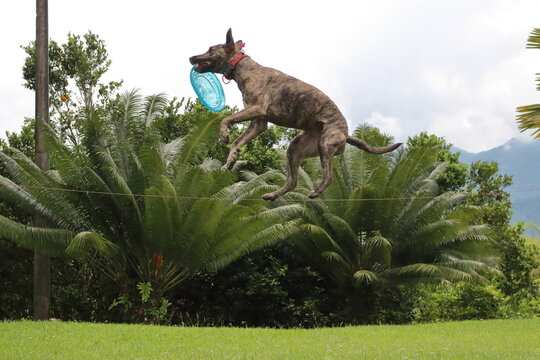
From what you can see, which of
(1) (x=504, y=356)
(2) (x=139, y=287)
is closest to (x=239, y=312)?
(2) (x=139, y=287)

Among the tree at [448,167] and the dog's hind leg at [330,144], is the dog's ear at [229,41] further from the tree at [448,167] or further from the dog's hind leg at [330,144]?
the tree at [448,167]

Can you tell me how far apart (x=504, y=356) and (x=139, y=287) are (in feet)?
23.1

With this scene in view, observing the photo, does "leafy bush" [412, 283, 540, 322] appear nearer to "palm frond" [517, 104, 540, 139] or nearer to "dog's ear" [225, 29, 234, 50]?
"palm frond" [517, 104, 540, 139]

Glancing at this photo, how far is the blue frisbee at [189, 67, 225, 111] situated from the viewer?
4.32m

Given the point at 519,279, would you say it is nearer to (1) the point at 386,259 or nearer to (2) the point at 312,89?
(1) the point at 386,259

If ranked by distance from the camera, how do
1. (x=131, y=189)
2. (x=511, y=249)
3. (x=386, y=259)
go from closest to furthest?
1. (x=131, y=189)
2. (x=386, y=259)
3. (x=511, y=249)

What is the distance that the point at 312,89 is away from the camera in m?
3.80

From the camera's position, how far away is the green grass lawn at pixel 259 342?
9383mm

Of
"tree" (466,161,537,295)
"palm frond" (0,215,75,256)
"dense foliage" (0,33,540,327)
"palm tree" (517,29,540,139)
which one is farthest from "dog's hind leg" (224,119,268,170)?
"tree" (466,161,537,295)

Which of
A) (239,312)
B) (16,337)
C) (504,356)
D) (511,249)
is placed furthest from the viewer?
(511,249)

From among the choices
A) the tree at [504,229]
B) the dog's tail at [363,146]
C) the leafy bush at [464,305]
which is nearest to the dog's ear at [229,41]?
the dog's tail at [363,146]

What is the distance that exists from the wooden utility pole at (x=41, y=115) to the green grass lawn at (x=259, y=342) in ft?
4.16

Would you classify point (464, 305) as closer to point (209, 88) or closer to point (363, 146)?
point (363, 146)

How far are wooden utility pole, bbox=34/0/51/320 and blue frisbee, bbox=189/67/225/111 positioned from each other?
1012cm
